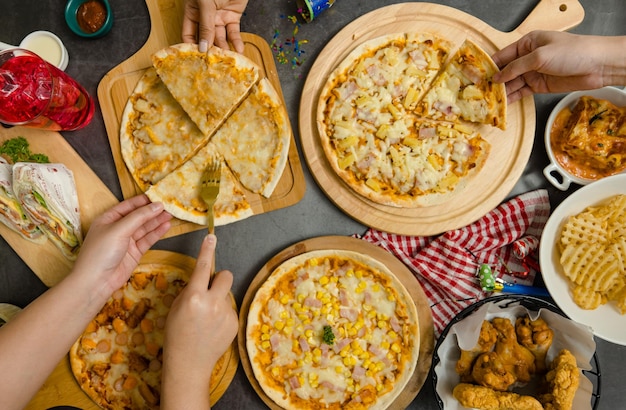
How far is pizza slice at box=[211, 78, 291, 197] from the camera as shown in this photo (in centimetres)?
352

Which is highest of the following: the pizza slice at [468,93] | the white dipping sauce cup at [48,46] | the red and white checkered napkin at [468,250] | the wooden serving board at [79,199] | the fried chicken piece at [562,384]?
the white dipping sauce cup at [48,46]

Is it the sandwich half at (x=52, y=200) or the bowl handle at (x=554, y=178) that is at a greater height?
the sandwich half at (x=52, y=200)

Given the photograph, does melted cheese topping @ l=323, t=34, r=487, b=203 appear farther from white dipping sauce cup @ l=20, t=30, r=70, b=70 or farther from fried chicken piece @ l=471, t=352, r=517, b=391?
white dipping sauce cup @ l=20, t=30, r=70, b=70

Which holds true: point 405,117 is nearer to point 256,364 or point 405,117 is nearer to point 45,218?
point 256,364

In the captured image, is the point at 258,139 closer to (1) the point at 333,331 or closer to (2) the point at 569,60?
(1) the point at 333,331

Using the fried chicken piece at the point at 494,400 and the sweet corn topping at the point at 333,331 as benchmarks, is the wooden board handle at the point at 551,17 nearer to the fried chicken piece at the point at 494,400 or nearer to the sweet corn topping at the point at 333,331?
the sweet corn topping at the point at 333,331

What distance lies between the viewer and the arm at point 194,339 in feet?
10.3

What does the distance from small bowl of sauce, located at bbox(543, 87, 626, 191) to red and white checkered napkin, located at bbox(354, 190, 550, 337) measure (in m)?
0.26

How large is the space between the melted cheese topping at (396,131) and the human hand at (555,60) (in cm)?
45

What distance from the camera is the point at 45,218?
3309mm

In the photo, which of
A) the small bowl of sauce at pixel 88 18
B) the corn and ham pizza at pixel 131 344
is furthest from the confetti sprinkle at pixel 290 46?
the corn and ham pizza at pixel 131 344

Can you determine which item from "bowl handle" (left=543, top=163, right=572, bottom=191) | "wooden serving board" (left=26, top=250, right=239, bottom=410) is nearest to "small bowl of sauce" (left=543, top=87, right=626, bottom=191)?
"bowl handle" (left=543, top=163, right=572, bottom=191)

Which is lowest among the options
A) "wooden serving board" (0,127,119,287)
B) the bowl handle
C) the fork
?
the bowl handle

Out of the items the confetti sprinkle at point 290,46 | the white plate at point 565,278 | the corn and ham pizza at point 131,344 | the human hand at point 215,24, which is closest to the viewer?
the white plate at point 565,278
